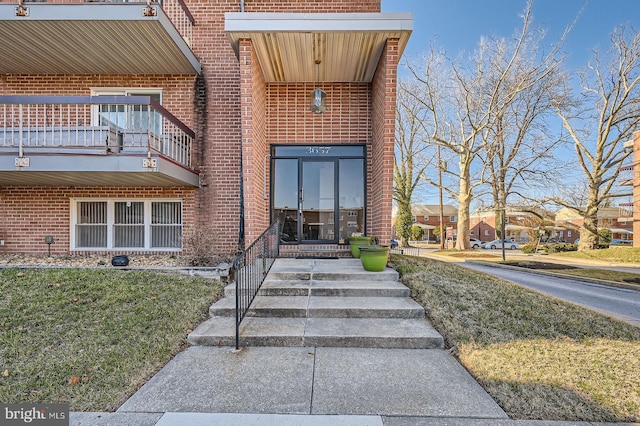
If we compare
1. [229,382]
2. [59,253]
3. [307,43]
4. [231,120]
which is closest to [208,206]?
[231,120]

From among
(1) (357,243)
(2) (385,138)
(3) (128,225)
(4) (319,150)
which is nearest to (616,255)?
(1) (357,243)

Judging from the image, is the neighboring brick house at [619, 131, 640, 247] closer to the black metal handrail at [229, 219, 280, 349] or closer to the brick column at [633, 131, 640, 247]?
the brick column at [633, 131, 640, 247]

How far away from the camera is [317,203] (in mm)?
7039

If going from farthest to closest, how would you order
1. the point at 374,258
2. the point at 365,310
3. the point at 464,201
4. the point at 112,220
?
the point at 464,201 < the point at 112,220 < the point at 374,258 < the point at 365,310

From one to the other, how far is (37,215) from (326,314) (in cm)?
748

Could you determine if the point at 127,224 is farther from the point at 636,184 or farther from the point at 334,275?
the point at 636,184

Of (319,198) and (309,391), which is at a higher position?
(319,198)

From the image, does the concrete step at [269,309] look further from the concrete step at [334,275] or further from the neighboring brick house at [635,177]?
the neighboring brick house at [635,177]

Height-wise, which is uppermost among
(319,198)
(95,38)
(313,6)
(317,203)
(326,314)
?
(313,6)

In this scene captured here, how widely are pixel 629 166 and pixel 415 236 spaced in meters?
19.3

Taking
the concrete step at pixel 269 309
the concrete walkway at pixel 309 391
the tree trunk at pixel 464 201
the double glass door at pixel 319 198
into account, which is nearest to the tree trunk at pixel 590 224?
the tree trunk at pixel 464 201

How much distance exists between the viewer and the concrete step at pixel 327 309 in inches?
157

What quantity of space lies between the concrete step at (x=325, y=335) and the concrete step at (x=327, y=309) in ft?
0.63

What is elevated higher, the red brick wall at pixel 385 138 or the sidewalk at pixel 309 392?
the red brick wall at pixel 385 138
